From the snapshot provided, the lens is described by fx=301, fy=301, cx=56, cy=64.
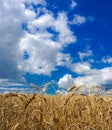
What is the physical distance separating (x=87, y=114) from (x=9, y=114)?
64.6 inches

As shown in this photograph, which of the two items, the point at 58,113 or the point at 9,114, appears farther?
the point at 58,113

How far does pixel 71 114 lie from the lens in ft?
18.4

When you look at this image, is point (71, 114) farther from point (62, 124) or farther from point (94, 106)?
point (94, 106)

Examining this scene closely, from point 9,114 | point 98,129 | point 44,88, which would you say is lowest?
point 98,129

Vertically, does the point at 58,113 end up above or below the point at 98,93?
below

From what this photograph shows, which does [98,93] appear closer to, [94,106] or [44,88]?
[94,106]

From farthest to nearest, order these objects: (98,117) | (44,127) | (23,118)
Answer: (98,117), (23,118), (44,127)

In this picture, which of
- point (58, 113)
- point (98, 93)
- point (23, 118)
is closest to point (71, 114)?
point (58, 113)

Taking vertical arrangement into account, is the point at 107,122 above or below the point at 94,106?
below

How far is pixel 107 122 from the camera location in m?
5.15

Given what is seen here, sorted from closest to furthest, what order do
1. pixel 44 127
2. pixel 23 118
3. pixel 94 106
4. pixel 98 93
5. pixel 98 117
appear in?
1. pixel 44 127
2. pixel 23 118
3. pixel 98 117
4. pixel 94 106
5. pixel 98 93

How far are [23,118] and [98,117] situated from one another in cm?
165

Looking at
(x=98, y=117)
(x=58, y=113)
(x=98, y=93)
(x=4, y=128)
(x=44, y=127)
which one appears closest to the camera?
(x=4, y=128)

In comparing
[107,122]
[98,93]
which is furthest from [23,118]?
[98,93]
